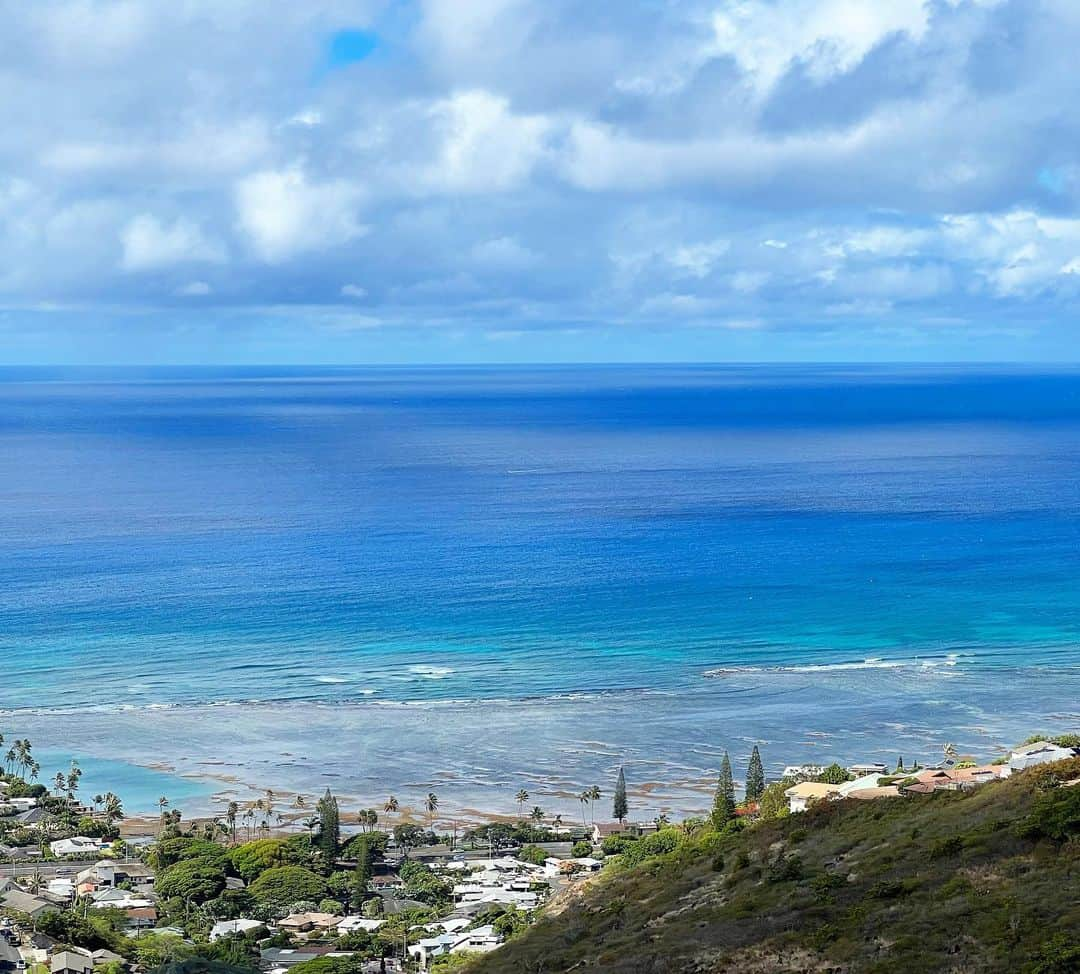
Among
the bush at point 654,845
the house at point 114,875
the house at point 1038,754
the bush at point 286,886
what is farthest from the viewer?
the house at point 114,875

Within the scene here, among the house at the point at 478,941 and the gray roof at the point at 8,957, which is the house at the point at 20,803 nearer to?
the gray roof at the point at 8,957

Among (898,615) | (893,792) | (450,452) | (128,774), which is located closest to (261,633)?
(128,774)

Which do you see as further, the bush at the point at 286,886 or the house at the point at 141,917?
the bush at the point at 286,886

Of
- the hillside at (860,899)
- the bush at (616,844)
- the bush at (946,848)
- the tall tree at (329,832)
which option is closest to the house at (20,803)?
the tall tree at (329,832)

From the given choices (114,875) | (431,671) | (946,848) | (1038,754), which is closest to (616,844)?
(1038,754)

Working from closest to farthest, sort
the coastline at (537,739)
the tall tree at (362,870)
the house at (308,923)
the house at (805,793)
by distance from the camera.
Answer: the house at (805,793) → the house at (308,923) → the tall tree at (362,870) → the coastline at (537,739)

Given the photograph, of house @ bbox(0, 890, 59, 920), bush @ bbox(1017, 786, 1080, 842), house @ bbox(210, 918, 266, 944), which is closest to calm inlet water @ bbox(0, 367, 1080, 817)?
house @ bbox(0, 890, 59, 920)
